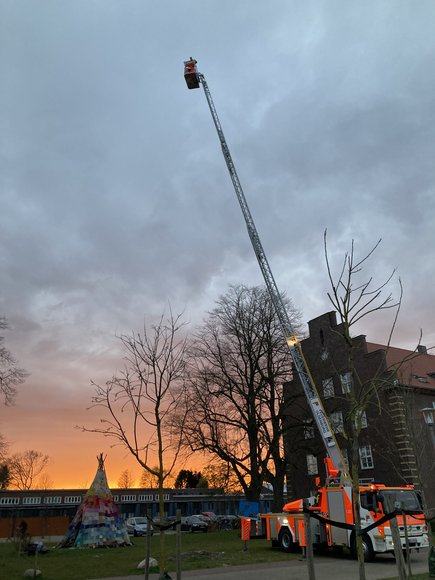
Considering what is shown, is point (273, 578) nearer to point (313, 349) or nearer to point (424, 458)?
point (424, 458)

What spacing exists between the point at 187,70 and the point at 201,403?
75.9 ft

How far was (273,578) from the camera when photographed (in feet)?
47.8

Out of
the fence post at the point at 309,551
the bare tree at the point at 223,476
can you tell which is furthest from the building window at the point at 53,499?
the fence post at the point at 309,551

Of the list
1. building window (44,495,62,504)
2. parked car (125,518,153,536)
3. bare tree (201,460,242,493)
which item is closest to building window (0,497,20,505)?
building window (44,495,62,504)

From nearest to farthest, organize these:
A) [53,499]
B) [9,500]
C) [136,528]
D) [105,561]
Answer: [105,561]
[136,528]
[9,500]
[53,499]

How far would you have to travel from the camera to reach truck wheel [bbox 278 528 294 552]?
21.4 meters

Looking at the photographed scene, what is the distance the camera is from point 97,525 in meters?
27.7

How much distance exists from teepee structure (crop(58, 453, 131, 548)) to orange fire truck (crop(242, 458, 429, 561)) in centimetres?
926

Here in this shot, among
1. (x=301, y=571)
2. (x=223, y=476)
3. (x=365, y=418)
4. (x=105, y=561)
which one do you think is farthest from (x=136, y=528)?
(x=301, y=571)

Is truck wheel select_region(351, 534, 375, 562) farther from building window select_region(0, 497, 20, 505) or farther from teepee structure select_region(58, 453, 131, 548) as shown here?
building window select_region(0, 497, 20, 505)

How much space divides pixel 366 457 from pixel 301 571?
19.8 m

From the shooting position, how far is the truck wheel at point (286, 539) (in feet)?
70.1

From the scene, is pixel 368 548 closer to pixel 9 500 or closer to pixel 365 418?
pixel 365 418

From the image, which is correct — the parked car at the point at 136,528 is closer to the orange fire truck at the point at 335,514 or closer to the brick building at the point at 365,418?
the brick building at the point at 365,418
